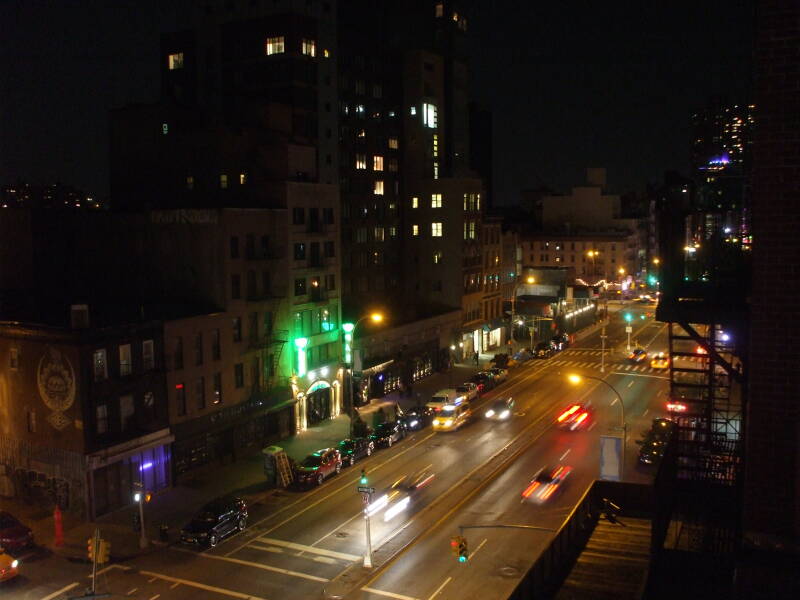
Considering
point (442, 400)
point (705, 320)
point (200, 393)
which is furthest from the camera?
point (442, 400)

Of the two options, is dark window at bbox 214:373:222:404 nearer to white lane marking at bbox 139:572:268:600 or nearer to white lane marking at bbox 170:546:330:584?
white lane marking at bbox 170:546:330:584

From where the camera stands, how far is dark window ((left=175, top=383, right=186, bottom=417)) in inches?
1754

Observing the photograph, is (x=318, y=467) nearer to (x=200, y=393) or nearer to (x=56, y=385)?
(x=200, y=393)

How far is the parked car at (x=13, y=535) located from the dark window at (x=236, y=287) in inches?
755

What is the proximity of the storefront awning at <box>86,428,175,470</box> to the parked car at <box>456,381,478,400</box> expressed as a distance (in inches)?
1064

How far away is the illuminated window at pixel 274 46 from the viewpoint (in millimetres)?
68875

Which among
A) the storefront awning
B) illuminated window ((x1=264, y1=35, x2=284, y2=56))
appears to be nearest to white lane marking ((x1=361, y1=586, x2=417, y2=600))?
the storefront awning

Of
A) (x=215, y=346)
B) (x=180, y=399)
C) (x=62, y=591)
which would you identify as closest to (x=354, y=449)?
(x=215, y=346)

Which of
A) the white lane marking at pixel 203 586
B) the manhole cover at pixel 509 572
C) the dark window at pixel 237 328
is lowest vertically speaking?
the white lane marking at pixel 203 586

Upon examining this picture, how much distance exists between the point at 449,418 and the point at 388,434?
5.78 m

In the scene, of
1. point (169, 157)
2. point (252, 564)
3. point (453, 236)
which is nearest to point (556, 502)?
point (252, 564)

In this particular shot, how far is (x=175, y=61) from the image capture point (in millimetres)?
77500

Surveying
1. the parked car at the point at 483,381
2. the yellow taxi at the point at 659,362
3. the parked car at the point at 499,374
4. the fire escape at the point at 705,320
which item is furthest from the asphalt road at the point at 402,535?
the yellow taxi at the point at 659,362

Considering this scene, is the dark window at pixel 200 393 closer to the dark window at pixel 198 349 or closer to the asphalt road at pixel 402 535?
the dark window at pixel 198 349
